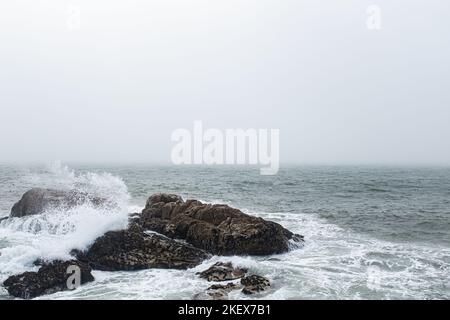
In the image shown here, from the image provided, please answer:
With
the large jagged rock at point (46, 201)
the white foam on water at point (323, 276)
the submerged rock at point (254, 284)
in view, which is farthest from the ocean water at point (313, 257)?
the large jagged rock at point (46, 201)

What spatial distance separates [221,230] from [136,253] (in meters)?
4.06

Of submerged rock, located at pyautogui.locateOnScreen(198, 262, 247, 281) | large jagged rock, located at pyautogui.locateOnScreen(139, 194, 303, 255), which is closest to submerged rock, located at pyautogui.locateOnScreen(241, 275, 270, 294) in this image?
submerged rock, located at pyautogui.locateOnScreen(198, 262, 247, 281)

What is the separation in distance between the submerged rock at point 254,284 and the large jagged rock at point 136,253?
3.01 metres

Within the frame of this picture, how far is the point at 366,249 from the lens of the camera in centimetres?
1867

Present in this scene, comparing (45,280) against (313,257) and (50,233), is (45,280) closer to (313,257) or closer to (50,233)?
(50,233)

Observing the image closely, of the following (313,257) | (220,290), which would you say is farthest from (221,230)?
(220,290)

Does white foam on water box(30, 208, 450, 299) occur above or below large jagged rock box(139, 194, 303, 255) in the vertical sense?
below

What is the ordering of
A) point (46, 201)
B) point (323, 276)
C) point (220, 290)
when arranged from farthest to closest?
point (46, 201)
point (323, 276)
point (220, 290)

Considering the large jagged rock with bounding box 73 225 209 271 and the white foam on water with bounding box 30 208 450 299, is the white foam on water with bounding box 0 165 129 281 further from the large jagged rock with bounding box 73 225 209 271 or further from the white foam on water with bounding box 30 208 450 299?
the white foam on water with bounding box 30 208 450 299

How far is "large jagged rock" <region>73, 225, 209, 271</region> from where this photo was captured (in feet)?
49.6

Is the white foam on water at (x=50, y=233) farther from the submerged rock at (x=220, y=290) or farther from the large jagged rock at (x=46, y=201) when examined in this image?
the submerged rock at (x=220, y=290)

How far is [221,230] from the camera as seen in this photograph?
17766 millimetres

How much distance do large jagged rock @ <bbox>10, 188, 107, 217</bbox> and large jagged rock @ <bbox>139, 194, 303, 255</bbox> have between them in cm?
460
